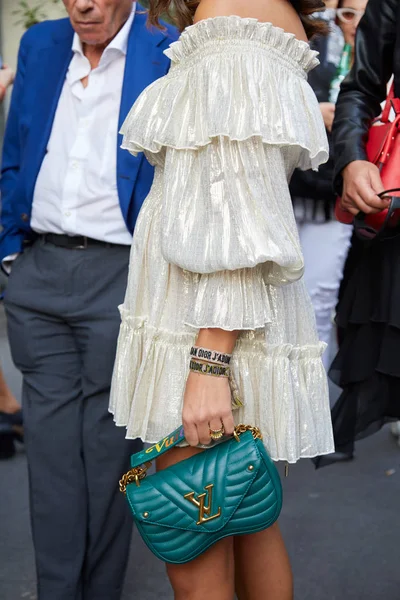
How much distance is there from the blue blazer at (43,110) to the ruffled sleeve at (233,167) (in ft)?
2.66

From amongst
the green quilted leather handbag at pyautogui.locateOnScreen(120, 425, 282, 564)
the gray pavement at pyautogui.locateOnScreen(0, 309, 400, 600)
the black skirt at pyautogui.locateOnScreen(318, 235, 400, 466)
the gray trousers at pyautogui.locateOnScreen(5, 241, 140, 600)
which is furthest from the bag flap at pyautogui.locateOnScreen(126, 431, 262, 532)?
the gray pavement at pyautogui.locateOnScreen(0, 309, 400, 600)

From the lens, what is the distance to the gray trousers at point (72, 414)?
2.85 metres

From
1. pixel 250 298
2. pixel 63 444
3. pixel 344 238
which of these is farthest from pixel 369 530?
pixel 250 298

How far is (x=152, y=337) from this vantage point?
6.77ft

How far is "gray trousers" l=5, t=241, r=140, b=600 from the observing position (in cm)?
285

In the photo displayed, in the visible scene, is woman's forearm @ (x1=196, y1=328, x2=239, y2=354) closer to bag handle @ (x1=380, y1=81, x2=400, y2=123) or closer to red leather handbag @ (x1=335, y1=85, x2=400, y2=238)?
red leather handbag @ (x1=335, y1=85, x2=400, y2=238)

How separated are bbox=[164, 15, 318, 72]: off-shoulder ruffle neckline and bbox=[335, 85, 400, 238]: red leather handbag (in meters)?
0.59

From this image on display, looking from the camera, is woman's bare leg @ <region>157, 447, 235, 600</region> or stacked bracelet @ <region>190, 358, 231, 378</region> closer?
stacked bracelet @ <region>190, 358, 231, 378</region>

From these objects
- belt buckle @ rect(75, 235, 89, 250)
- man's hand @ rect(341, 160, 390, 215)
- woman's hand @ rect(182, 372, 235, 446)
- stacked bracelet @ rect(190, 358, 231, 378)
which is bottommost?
belt buckle @ rect(75, 235, 89, 250)

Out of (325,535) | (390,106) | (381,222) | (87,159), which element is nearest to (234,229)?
(381,222)

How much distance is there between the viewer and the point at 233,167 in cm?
190

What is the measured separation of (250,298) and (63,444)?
124cm

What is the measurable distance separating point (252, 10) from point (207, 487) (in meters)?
0.99

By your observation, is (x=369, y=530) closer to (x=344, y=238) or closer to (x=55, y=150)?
(x=344, y=238)
